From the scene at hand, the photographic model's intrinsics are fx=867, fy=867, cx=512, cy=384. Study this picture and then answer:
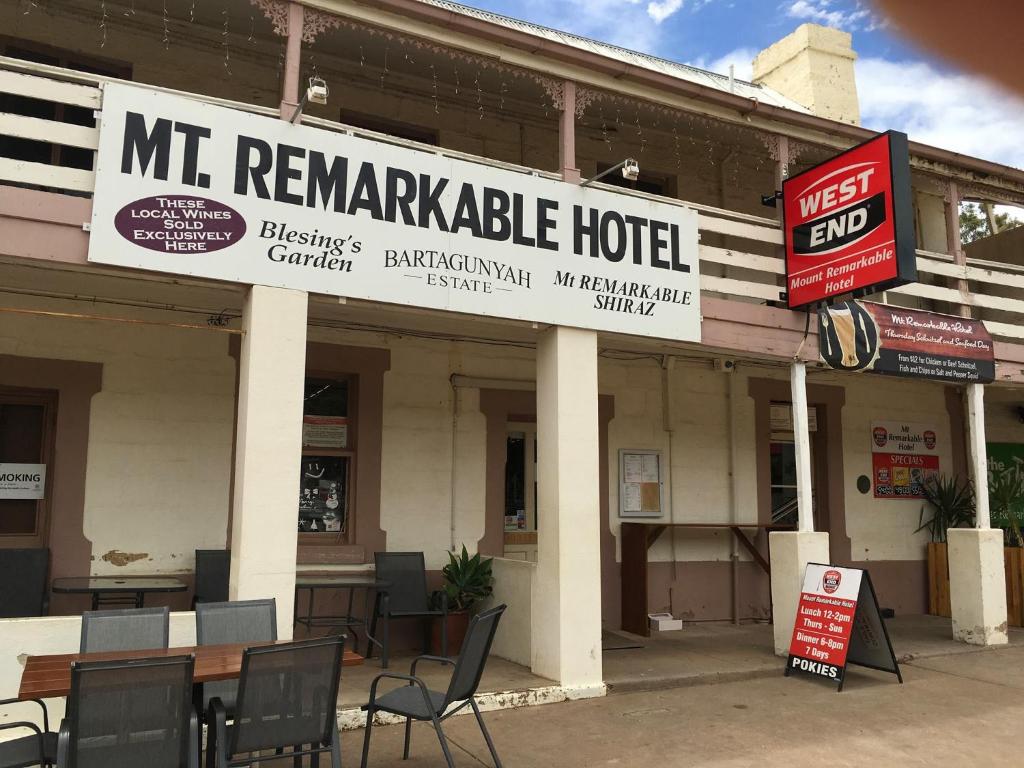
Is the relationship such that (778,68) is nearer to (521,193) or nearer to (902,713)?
(521,193)

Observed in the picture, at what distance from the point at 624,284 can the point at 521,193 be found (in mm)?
1315

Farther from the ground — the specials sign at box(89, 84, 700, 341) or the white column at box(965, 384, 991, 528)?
the specials sign at box(89, 84, 700, 341)

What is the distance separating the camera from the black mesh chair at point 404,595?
8.38m

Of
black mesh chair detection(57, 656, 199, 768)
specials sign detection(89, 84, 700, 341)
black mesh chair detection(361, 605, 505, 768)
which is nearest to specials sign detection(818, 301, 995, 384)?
specials sign detection(89, 84, 700, 341)

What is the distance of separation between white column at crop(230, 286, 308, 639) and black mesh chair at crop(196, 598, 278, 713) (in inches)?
17.8

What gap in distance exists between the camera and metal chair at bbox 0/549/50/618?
7156 mm

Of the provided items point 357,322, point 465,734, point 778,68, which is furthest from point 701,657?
point 778,68

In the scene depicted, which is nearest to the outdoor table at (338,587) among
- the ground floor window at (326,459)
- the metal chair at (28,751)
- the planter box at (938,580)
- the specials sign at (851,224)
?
the ground floor window at (326,459)

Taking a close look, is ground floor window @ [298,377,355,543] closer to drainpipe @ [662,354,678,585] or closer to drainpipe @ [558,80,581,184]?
drainpipe @ [558,80,581,184]

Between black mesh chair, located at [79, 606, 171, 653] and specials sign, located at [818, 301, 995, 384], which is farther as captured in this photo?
specials sign, located at [818, 301, 995, 384]

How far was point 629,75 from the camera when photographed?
8.37 m

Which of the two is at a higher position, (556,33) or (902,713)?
(556,33)

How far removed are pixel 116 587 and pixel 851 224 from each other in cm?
745

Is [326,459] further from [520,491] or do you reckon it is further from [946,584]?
[946,584]
